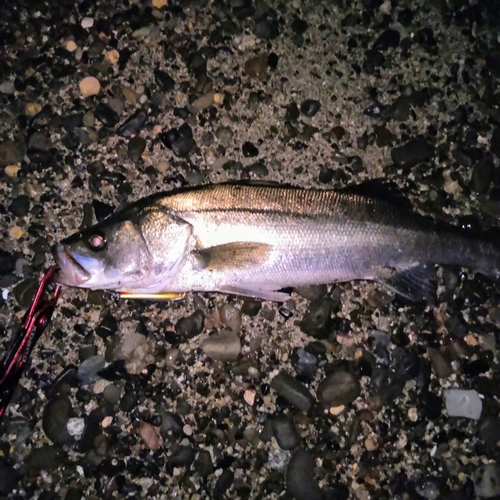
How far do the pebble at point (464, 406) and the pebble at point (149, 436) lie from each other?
5.71 feet

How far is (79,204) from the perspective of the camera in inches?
107

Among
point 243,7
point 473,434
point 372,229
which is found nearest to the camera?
point 372,229

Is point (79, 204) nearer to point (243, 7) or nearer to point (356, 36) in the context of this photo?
point (243, 7)

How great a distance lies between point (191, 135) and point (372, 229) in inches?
49.5

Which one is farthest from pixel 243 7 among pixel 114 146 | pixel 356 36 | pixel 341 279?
pixel 341 279

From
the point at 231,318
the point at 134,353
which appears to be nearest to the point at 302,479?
the point at 231,318

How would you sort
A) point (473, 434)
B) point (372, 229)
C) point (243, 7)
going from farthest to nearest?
point (243, 7), point (473, 434), point (372, 229)

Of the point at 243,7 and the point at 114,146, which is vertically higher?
the point at 243,7

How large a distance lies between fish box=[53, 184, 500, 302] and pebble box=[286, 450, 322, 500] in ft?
3.15

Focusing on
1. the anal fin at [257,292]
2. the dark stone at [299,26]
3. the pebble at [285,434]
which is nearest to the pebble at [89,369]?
the anal fin at [257,292]

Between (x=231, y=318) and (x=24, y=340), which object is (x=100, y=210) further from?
(x=231, y=318)

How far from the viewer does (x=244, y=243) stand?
92.8 inches

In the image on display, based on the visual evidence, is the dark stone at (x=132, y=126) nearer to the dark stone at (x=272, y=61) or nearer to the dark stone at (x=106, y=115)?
the dark stone at (x=106, y=115)

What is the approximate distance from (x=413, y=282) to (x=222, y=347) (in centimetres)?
117
